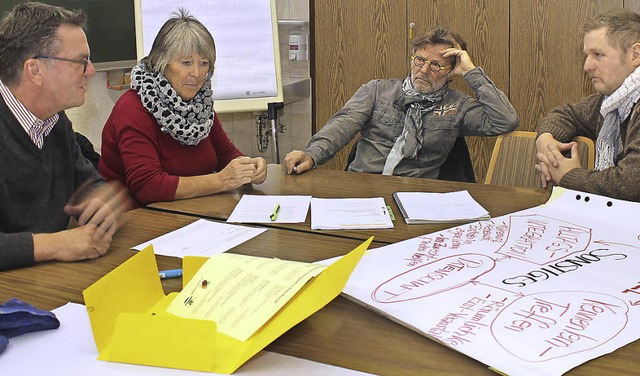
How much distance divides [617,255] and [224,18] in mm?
2936

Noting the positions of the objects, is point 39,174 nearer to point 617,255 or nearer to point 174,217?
point 174,217

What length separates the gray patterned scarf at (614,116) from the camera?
2.34 metres

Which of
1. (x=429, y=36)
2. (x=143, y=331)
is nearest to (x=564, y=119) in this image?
(x=429, y=36)

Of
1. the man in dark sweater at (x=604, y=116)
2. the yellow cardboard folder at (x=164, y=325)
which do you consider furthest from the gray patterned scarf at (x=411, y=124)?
the yellow cardboard folder at (x=164, y=325)

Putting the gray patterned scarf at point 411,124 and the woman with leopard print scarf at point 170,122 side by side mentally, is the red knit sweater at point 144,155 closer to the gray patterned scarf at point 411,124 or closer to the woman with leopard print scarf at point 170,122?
the woman with leopard print scarf at point 170,122

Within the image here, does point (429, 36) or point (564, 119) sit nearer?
point (564, 119)

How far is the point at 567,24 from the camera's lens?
379 centimetres

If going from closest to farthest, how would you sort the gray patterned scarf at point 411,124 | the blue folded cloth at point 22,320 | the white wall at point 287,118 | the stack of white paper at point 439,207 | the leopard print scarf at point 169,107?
the blue folded cloth at point 22,320, the stack of white paper at point 439,207, the leopard print scarf at point 169,107, the gray patterned scarf at point 411,124, the white wall at point 287,118

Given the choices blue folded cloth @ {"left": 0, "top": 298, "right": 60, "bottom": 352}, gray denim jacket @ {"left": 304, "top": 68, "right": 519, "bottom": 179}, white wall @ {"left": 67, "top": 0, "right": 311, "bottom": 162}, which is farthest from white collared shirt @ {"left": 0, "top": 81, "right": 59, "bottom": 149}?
white wall @ {"left": 67, "top": 0, "right": 311, "bottom": 162}

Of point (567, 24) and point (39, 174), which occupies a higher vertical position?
point (567, 24)

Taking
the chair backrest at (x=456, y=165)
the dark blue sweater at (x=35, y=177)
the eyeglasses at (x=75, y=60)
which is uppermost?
the eyeglasses at (x=75, y=60)

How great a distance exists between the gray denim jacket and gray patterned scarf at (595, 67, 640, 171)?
18.6 inches

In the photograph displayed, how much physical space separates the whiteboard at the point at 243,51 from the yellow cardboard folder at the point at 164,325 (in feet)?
9.30

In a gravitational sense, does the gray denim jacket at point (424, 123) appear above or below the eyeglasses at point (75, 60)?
below
